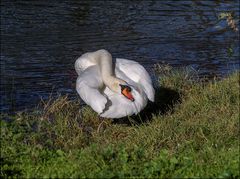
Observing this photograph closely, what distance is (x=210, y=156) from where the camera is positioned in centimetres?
643

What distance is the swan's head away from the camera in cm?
807

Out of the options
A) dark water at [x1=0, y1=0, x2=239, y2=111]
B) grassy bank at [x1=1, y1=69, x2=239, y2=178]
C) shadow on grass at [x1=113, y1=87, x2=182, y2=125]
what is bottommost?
dark water at [x1=0, y1=0, x2=239, y2=111]

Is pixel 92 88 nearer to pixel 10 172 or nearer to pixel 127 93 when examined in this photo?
pixel 127 93

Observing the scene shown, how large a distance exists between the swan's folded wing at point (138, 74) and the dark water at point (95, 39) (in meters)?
1.24

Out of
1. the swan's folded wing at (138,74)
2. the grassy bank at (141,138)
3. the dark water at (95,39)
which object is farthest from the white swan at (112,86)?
the dark water at (95,39)

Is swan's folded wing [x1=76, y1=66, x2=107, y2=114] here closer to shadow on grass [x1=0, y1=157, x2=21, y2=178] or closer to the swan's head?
the swan's head

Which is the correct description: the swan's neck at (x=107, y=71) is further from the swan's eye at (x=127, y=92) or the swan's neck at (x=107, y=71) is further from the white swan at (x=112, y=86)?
the swan's eye at (x=127, y=92)

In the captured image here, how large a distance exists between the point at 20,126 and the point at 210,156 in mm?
1839

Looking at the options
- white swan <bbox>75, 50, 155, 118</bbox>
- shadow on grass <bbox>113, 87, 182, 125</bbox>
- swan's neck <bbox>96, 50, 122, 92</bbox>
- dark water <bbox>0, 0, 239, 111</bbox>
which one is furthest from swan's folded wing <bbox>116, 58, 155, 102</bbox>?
dark water <bbox>0, 0, 239, 111</bbox>

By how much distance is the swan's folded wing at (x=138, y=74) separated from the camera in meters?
8.40

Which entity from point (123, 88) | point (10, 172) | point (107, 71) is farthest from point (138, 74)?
point (10, 172)

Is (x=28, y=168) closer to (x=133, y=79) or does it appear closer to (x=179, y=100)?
(x=133, y=79)

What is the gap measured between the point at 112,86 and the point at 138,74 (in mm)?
492

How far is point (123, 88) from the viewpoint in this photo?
322 inches
